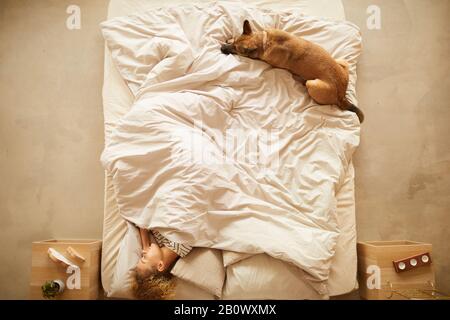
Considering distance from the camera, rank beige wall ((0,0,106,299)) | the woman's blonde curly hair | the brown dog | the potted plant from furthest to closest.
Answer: beige wall ((0,0,106,299)) < the brown dog < the potted plant < the woman's blonde curly hair

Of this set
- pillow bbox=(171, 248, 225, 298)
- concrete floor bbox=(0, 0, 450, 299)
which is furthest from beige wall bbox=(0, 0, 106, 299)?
pillow bbox=(171, 248, 225, 298)

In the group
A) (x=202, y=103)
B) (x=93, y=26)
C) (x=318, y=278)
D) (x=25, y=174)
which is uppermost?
(x=93, y=26)

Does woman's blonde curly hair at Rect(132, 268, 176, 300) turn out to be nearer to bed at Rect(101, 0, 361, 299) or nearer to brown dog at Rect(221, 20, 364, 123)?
bed at Rect(101, 0, 361, 299)

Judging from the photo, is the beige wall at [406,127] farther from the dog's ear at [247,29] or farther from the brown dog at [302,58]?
the dog's ear at [247,29]

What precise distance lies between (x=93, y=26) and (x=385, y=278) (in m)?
2.51

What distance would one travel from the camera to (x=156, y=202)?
5.16 feet

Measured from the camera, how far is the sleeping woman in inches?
58.4

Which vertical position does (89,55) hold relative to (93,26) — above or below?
below

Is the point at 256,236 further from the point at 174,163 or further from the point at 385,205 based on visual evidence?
the point at 385,205

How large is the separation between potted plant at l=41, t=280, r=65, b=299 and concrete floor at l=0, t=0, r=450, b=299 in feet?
1.42

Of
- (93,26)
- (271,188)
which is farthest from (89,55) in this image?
(271,188)

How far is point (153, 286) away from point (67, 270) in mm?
539
